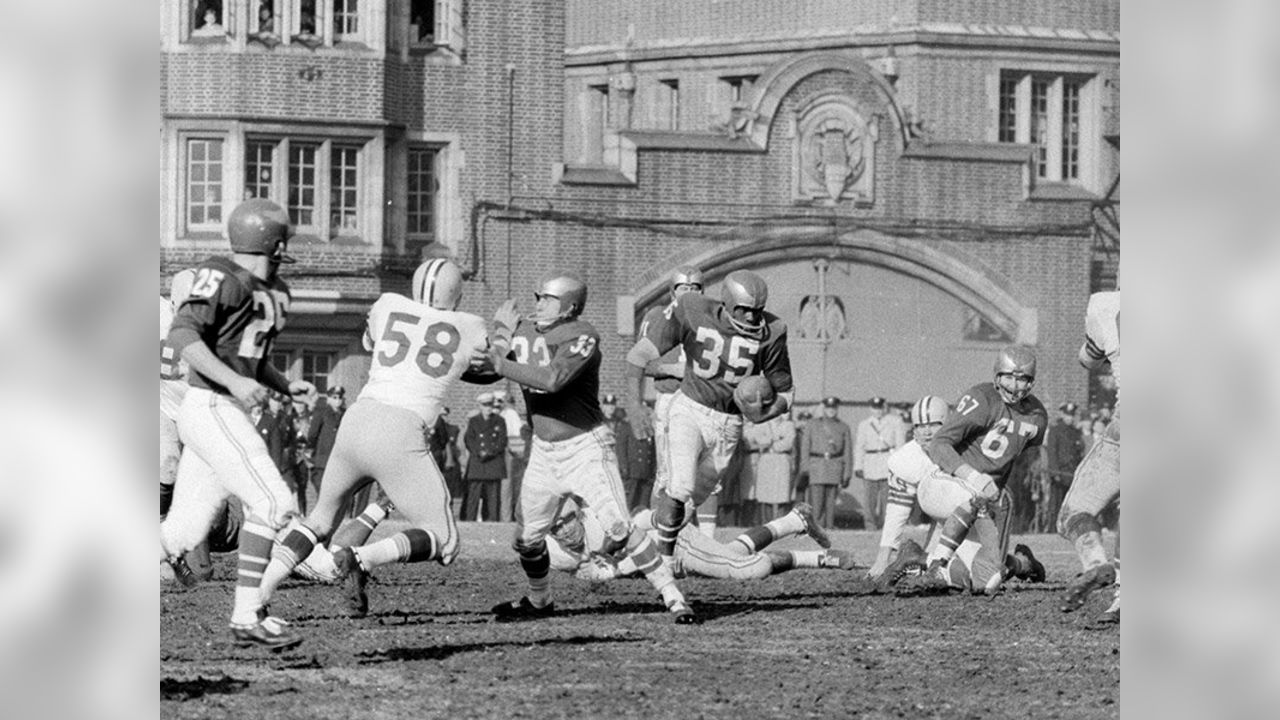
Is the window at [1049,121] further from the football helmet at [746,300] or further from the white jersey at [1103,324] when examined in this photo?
the white jersey at [1103,324]

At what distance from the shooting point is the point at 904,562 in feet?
54.5

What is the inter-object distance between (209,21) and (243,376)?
28.7 metres

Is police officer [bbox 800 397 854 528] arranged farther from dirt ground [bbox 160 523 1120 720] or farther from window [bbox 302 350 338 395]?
dirt ground [bbox 160 523 1120 720]

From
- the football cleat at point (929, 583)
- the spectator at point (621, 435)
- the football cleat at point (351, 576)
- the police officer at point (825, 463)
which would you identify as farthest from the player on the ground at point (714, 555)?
the police officer at point (825, 463)

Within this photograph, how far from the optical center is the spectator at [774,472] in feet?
102

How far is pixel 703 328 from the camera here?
1523 cm

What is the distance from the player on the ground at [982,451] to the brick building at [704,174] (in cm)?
2111

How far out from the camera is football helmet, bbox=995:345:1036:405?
16.3 m

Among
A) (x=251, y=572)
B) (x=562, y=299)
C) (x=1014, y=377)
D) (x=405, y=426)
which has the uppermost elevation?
(x=562, y=299)

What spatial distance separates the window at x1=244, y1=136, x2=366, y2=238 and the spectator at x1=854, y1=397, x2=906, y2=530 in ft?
33.2

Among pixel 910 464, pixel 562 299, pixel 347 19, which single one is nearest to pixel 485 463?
pixel 347 19

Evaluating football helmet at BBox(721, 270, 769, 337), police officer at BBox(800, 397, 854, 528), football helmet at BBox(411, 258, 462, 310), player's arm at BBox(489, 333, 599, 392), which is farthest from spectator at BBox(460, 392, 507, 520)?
football helmet at BBox(411, 258, 462, 310)

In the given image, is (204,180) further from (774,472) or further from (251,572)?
(251,572)
